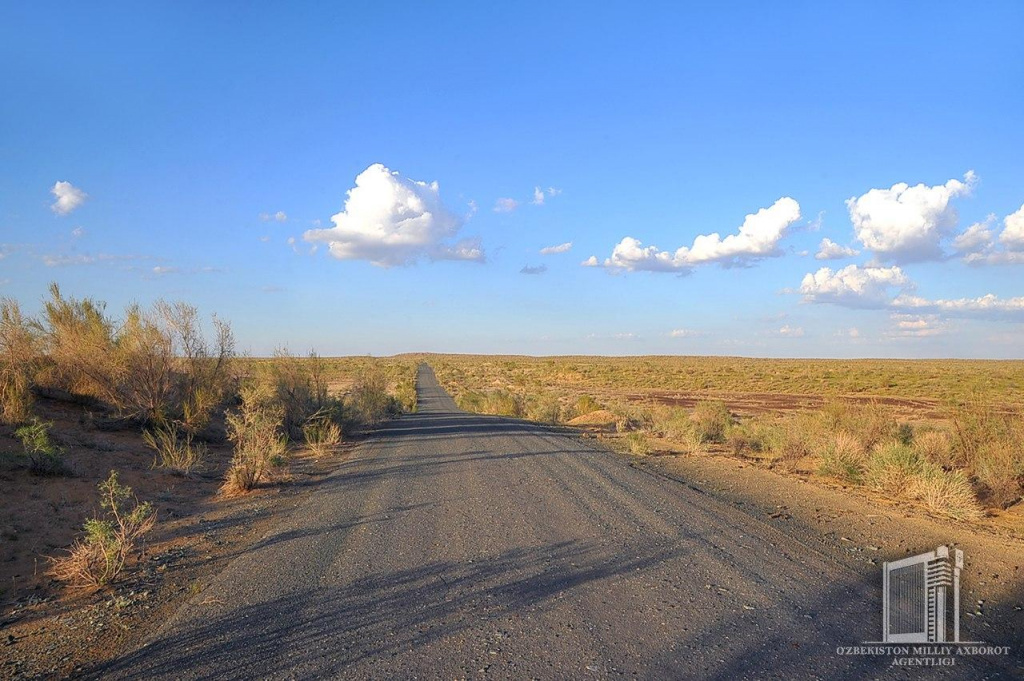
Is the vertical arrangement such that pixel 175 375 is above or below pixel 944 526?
above

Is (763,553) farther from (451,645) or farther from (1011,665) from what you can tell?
(451,645)

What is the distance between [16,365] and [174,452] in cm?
Result: 635

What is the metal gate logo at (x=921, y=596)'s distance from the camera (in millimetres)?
5336

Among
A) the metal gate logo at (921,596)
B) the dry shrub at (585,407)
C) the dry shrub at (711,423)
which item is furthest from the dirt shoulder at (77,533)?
the dry shrub at (585,407)

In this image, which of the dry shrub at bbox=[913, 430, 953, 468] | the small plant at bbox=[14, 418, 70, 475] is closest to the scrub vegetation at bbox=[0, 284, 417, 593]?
the small plant at bbox=[14, 418, 70, 475]

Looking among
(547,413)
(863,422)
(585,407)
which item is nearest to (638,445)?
(863,422)

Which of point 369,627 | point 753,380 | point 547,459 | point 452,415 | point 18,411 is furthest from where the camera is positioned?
point 753,380

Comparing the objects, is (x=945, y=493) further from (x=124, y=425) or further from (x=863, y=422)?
(x=124, y=425)

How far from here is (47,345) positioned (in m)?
17.9

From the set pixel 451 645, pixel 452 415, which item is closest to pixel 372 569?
pixel 451 645

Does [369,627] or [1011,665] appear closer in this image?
[1011,665]

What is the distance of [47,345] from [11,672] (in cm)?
1669

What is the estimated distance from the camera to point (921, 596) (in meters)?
6.25

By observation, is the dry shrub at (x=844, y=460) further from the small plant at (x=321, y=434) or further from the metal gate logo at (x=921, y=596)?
the small plant at (x=321, y=434)
